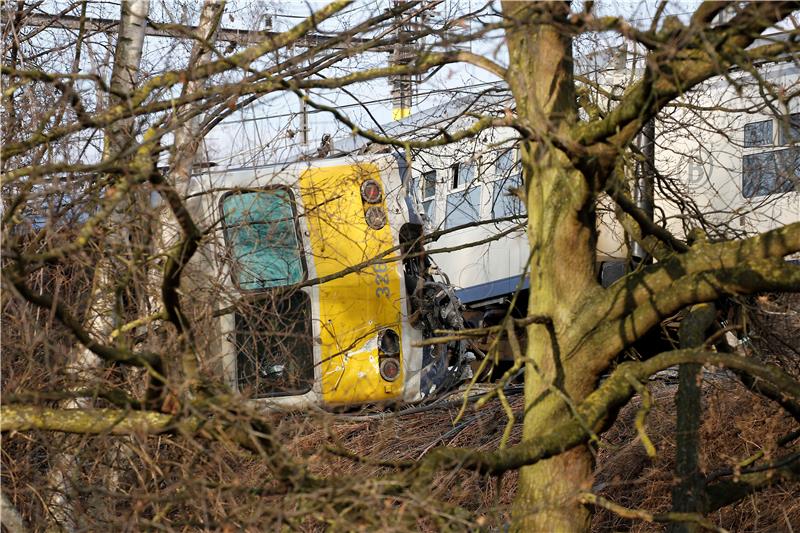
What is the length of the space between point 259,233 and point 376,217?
3.54 metres

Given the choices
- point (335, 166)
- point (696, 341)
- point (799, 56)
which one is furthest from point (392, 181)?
point (799, 56)

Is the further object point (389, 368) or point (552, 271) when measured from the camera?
point (389, 368)

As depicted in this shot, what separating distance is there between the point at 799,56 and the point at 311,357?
414cm

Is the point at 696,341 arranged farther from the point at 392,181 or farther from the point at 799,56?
the point at 392,181

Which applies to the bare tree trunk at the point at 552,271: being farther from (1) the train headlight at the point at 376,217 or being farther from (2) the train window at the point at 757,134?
(1) the train headlight at the point at 376,217

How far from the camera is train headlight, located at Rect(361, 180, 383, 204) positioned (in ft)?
31.6

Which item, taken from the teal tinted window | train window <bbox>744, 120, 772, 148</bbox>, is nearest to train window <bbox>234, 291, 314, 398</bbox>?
the teal tinted window

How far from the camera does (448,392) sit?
946 cm

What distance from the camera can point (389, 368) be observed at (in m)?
9.45

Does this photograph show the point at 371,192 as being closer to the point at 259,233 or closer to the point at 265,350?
the point at 259,233

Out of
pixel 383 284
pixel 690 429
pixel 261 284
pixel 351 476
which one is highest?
pixel 261 284

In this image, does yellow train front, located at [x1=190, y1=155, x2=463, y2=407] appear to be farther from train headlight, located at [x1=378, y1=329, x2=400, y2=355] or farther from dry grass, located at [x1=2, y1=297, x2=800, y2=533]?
dry grass, located at [x1=2, y1=297, x2=800, y2=533]

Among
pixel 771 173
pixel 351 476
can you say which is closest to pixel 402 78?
pixel 351 476

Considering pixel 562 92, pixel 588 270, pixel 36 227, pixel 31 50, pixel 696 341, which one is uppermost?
pixel 31 50
